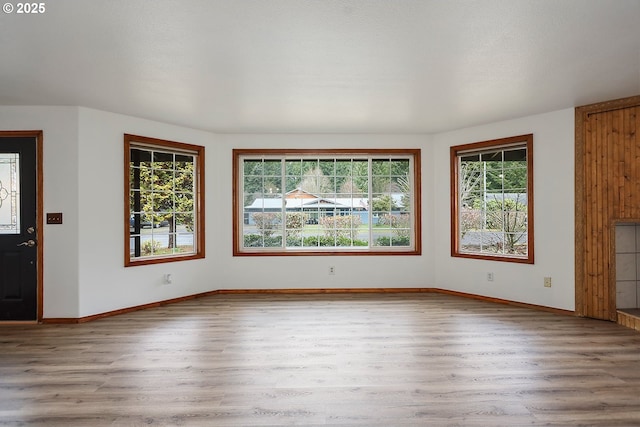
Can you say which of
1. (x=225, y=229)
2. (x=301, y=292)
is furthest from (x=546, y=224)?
(x=225, y=229)

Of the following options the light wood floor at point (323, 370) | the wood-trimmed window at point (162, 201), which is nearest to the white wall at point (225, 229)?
the wood-trimmed window at point (162, 201)

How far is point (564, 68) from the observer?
3.38 meters

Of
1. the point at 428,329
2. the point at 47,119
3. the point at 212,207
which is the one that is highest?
the point at 47,119

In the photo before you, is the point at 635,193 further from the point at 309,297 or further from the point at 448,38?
the point at 309,297

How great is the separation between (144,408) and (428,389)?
1.90 metres

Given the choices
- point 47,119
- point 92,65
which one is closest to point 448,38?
point 92,65

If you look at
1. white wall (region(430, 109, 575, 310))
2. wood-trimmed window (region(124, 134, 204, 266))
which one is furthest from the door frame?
white wall (region(430, 109, 575, 310))

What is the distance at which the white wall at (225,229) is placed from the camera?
452 centimetres

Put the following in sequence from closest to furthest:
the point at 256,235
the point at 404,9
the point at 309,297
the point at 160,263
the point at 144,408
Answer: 1. the point at 404,9
2. the point at 144,408
3. the point at 160,263
4. the point at 309,297
5. the point at 256,235

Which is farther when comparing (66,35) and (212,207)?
(212,207)

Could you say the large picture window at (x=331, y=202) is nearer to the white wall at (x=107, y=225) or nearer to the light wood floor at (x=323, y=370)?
the white wall at (x=107, y=225)

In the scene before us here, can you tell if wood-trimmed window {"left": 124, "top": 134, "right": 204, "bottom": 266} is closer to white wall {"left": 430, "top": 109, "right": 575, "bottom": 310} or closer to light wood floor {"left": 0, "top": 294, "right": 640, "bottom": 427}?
A: light wood floor {"left": 0, "top": 294, "right": 640, "bottom": 427}

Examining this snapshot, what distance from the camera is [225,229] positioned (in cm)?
604

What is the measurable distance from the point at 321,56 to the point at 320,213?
133 inches
